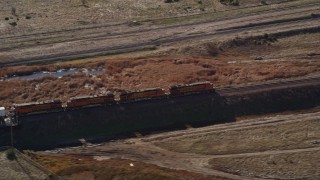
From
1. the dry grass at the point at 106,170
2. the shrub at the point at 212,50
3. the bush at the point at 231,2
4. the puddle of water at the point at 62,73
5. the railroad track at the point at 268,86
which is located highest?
the bush at the point at 231,2

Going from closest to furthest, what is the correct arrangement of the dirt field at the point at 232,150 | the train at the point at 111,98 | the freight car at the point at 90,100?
1. the dirt field at the point at 232,150
2. the train at the point at 111,98
3. the freight car at the point at 90,100

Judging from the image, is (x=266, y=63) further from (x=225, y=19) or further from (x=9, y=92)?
(x=9, y=92)

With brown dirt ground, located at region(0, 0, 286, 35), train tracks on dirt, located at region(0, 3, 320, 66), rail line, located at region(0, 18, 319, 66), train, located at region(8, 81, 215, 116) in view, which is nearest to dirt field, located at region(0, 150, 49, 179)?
train, located at region(8, 81, 215, 116)

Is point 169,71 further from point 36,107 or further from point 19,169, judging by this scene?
point 19,169

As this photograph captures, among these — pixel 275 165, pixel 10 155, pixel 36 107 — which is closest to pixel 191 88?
pixel 275 165

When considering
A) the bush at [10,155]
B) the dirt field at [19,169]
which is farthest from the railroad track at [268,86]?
the bush at [10,155]

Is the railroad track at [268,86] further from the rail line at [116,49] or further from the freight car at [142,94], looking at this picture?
the rail line at [116,49]

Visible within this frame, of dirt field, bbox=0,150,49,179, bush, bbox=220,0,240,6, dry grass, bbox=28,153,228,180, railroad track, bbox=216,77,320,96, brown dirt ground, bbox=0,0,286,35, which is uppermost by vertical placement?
bush, bbox=220,0,240,6

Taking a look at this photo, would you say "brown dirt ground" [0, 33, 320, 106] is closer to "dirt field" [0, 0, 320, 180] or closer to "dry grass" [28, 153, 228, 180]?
"dirt field" [0, 0, 320, 180]

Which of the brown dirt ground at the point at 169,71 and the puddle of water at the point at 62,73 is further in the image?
the puddle of water at the point at 62,73

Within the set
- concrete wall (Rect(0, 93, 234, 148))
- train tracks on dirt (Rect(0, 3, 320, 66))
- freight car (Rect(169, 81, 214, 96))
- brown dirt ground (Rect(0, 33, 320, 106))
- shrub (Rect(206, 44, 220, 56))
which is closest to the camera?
concrete wall (Rect(0, 93, 234, 148))
